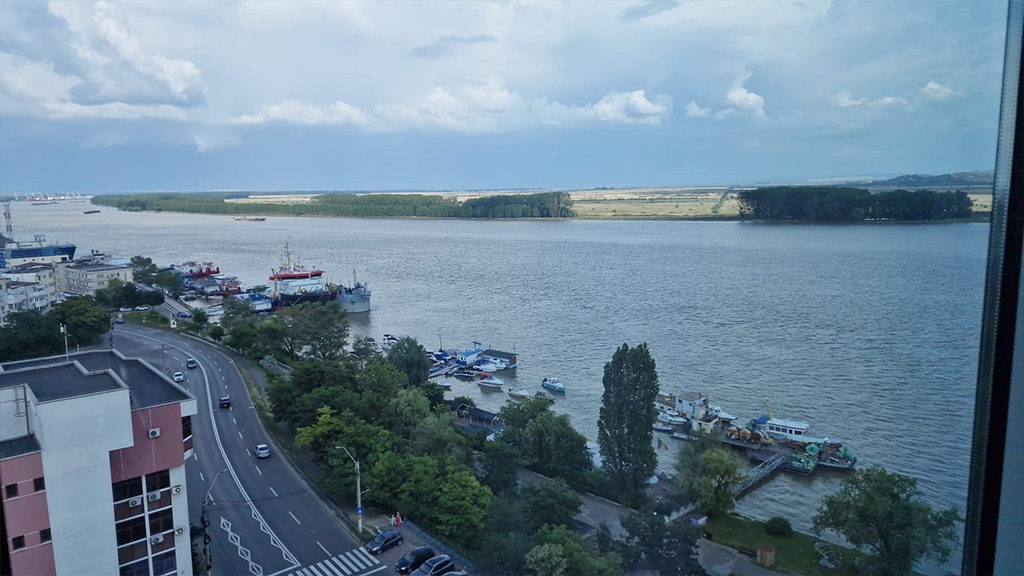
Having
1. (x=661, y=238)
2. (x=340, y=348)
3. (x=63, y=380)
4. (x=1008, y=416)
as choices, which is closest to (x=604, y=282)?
(x=340, y=348)

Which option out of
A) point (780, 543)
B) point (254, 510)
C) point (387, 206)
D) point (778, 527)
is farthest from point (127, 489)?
point (387, 206)

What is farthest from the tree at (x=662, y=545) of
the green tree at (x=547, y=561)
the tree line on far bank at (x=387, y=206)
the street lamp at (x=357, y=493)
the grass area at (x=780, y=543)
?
the tree line on far bank at (x=387, y=206)

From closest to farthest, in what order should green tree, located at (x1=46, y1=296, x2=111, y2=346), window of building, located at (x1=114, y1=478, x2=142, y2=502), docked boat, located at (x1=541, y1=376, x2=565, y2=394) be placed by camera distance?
window of building, located at (x1=114, y1=478, x2=142, y2=502)
green tree, located at (x1=46, y1=296, x2=111, y2=346)
docked boat, located at (x1=541, y1=376, x2=565, y2=394)

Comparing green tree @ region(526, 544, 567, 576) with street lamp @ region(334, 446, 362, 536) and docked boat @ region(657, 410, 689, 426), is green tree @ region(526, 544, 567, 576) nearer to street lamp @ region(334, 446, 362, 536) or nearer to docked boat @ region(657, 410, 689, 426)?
street lamp @ region(334, 446, 362, 536)

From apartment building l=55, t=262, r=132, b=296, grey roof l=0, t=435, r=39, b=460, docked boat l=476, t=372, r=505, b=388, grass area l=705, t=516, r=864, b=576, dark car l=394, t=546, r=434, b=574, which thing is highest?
grey roof l=0, t=435, r=39, b=460

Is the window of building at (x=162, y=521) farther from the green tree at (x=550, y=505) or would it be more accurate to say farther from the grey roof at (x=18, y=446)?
the green tree at (x=550, y=505)

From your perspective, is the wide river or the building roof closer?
the building roof

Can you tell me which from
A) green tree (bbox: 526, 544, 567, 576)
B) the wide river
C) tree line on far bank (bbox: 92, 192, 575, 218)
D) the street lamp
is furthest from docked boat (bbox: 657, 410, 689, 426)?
tree line on far bank (bbox: 92, 192, 575, 218)
